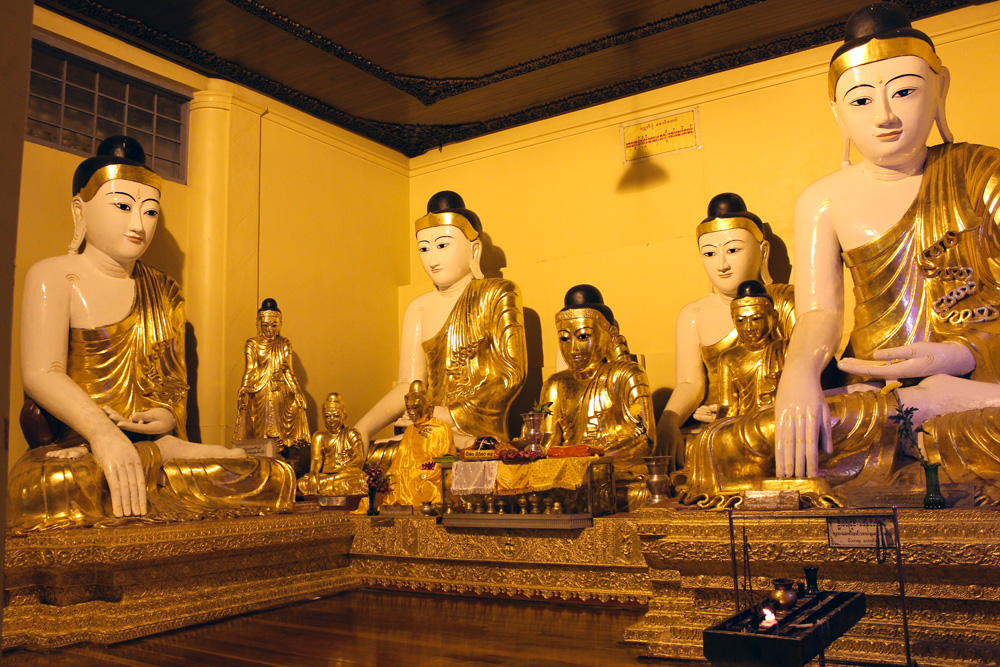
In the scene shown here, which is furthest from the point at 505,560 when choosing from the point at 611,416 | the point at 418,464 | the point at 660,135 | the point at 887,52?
A: the point at 660,135

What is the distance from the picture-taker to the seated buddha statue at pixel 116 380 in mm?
3703

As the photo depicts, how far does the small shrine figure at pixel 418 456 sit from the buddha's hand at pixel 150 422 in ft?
4.11

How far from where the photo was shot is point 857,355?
3.54 metres

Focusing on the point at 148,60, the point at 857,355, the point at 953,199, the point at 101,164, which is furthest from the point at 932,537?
the point at 148,60

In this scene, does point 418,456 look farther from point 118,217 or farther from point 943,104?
point 943,104

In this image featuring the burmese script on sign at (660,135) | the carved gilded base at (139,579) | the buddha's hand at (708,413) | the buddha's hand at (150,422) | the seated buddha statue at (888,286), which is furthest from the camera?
the burmese script on sign at (660,135)

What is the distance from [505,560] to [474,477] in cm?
42

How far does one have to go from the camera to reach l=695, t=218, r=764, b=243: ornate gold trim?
15.4ft

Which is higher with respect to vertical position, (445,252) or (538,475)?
(445,252)

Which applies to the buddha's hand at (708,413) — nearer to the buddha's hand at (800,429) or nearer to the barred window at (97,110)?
the buddha's hand at (800,429)

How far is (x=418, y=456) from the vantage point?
448cm

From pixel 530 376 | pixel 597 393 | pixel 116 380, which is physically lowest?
pixel 597 393

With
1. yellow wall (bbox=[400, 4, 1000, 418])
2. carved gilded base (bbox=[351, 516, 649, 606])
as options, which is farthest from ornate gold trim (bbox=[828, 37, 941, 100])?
carved gilded base (bbox=[351, 516, 649, 606])

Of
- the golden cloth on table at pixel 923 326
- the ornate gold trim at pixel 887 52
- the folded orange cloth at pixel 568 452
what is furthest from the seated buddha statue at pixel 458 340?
the ornate gold trim at pixel 887 52
